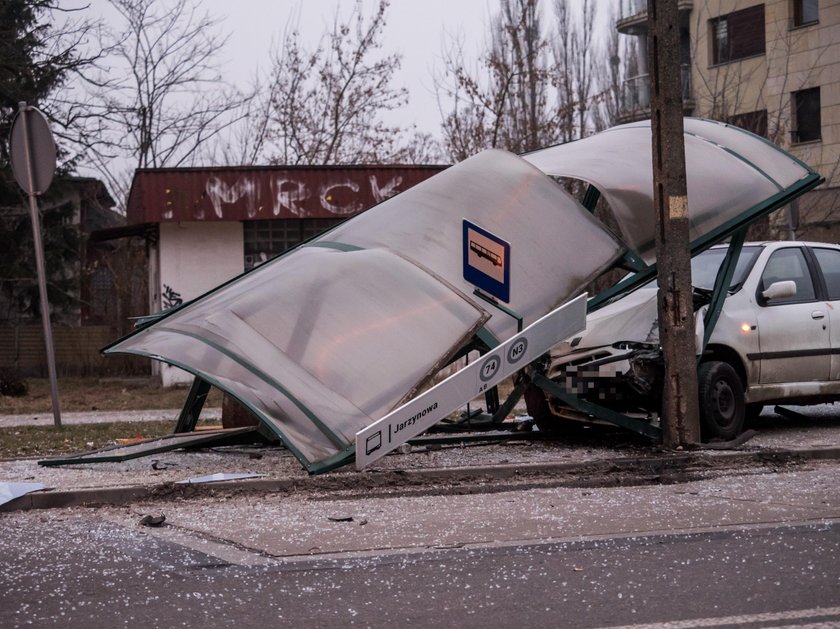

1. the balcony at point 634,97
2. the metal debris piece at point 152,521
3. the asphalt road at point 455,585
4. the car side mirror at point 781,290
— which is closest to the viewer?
the asphalt road at point 455,585

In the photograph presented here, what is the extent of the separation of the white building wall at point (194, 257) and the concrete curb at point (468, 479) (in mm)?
13565

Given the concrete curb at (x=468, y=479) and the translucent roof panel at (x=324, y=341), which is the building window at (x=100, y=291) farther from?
the concrete curb at (x=468, y=479)

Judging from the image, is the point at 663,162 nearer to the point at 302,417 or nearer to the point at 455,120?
the point at 302,417

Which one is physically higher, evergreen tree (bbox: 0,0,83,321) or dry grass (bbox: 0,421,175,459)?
evergreen tree (bbox: 0,0,83,321)

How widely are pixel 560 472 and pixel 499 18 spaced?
28.4 meters

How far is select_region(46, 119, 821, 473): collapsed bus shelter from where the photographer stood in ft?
26.2

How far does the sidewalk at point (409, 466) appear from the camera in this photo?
7652 millimetres

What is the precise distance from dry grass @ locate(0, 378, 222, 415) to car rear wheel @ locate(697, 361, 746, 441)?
8057mm

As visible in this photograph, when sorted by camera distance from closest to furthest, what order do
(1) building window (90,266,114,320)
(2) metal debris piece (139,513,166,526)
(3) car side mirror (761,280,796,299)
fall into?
(2) metal debris piece (139,513,166,526) < (3) car side mirror (761,280,796,299) < (1) building window (90,266,114,320)

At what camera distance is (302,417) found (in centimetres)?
786

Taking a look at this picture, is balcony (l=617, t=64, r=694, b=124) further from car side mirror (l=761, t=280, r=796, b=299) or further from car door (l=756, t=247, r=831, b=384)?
car side mirror (l=761, t=280, r=796, b=299)

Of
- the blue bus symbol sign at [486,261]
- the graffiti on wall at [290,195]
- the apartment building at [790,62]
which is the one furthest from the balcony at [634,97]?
the blue bus symbol sign at [486,261]

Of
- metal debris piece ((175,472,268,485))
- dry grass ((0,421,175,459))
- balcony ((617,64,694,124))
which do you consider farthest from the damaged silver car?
balcony ((617,64,694,124))

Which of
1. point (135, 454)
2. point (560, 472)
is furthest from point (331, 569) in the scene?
point (135, 454)
